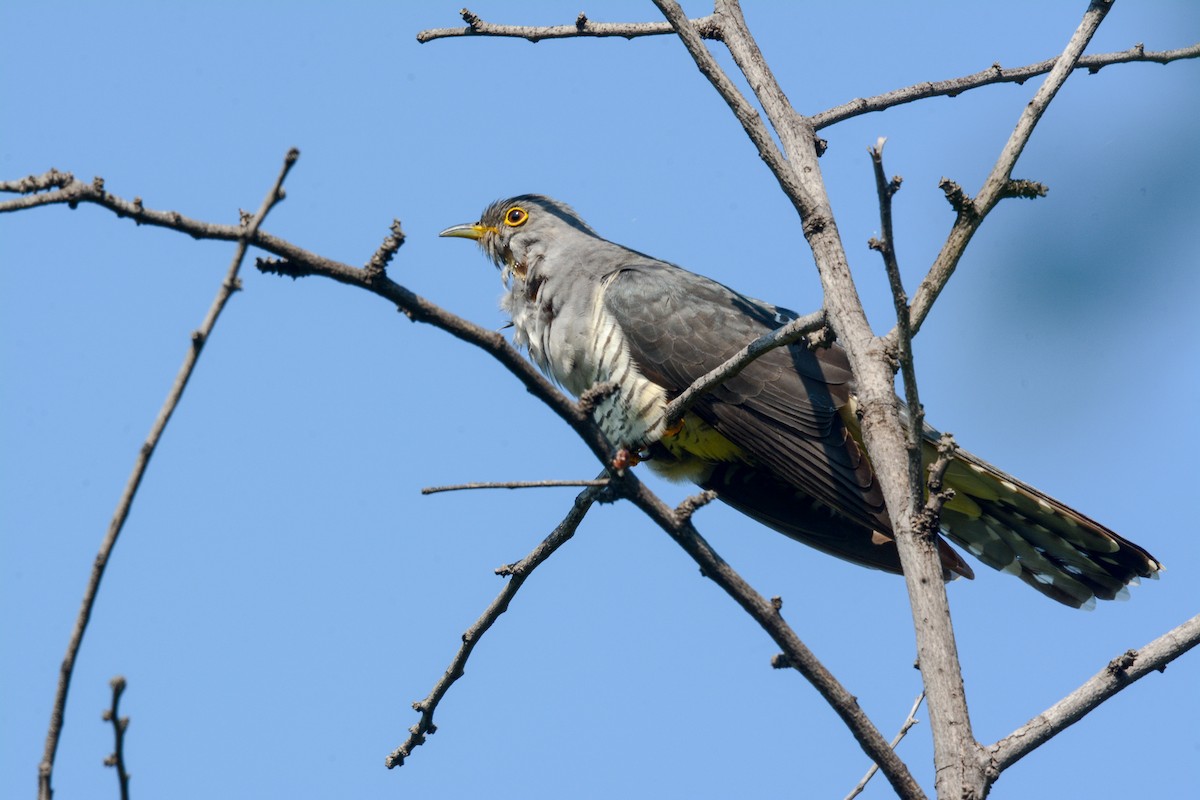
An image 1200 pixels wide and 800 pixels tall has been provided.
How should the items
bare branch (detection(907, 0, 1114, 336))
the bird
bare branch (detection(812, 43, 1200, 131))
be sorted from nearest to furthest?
bare branch (detection(907, 0, 1114, 336)) → bare branch (detection(812, 43, 1200, 131)) → the bird

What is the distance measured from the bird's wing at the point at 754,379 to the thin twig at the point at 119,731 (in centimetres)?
303

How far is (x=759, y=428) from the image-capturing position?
4.42 metres

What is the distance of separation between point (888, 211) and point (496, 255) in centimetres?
383

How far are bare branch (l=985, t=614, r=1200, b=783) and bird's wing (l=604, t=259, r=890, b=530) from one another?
178 cm

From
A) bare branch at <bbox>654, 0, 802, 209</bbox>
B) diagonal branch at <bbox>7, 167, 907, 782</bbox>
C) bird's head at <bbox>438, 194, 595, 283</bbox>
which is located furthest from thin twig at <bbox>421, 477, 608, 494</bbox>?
bird's head at <bbox>438, 194, 595, 283</bbox>

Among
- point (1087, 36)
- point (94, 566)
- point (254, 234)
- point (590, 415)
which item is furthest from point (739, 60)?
point (94, 566)

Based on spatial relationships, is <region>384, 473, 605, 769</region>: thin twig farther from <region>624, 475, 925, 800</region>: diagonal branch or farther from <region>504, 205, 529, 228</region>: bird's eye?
<region>504, 205, 529, 228</region>: bird's eye

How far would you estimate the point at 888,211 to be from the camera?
6.84 feet

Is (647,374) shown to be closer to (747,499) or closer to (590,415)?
(747,499)

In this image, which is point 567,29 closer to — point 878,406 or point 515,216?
point 878,406

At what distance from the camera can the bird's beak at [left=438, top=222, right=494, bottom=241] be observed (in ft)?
19.0

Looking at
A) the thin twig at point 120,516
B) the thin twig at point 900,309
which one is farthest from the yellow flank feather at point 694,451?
the thin twig at point 120,516

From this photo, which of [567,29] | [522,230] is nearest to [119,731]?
[567,29]

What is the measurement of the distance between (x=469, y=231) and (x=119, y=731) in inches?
181
